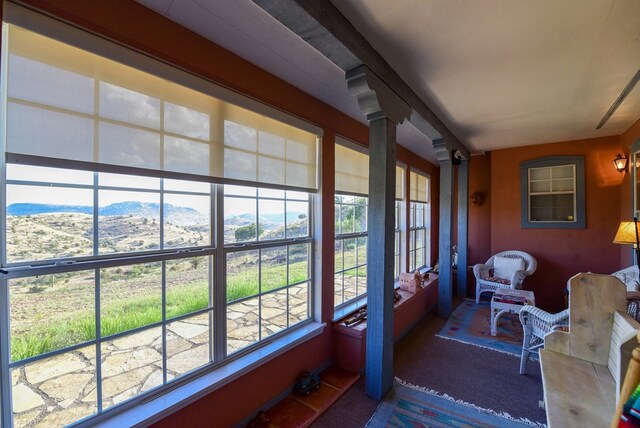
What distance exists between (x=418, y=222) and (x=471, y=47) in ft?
12.5

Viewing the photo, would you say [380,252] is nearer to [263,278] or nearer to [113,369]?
[263,278]

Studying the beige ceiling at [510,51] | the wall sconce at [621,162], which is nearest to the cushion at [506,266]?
the wall sconce at [621,162]

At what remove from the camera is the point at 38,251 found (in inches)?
45.9

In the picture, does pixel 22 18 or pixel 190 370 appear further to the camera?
pixel 190 370

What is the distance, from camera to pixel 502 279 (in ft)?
14.3

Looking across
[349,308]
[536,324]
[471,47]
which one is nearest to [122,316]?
[349,308]

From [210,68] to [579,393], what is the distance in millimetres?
2581

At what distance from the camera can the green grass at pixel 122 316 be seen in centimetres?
116

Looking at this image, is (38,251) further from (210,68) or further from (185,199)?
(210,68)

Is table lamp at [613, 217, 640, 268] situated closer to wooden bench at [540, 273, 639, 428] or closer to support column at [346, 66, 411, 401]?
wooden bench at [540, 273, 639, 428]

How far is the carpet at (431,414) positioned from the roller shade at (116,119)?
2.09m

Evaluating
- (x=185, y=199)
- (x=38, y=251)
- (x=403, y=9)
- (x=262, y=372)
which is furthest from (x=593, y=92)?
(x=38, y=251)

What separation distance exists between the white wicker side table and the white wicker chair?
0.59 m

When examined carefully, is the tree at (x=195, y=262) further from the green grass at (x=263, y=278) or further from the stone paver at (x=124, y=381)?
the stone paver at (x=124, y=381)
